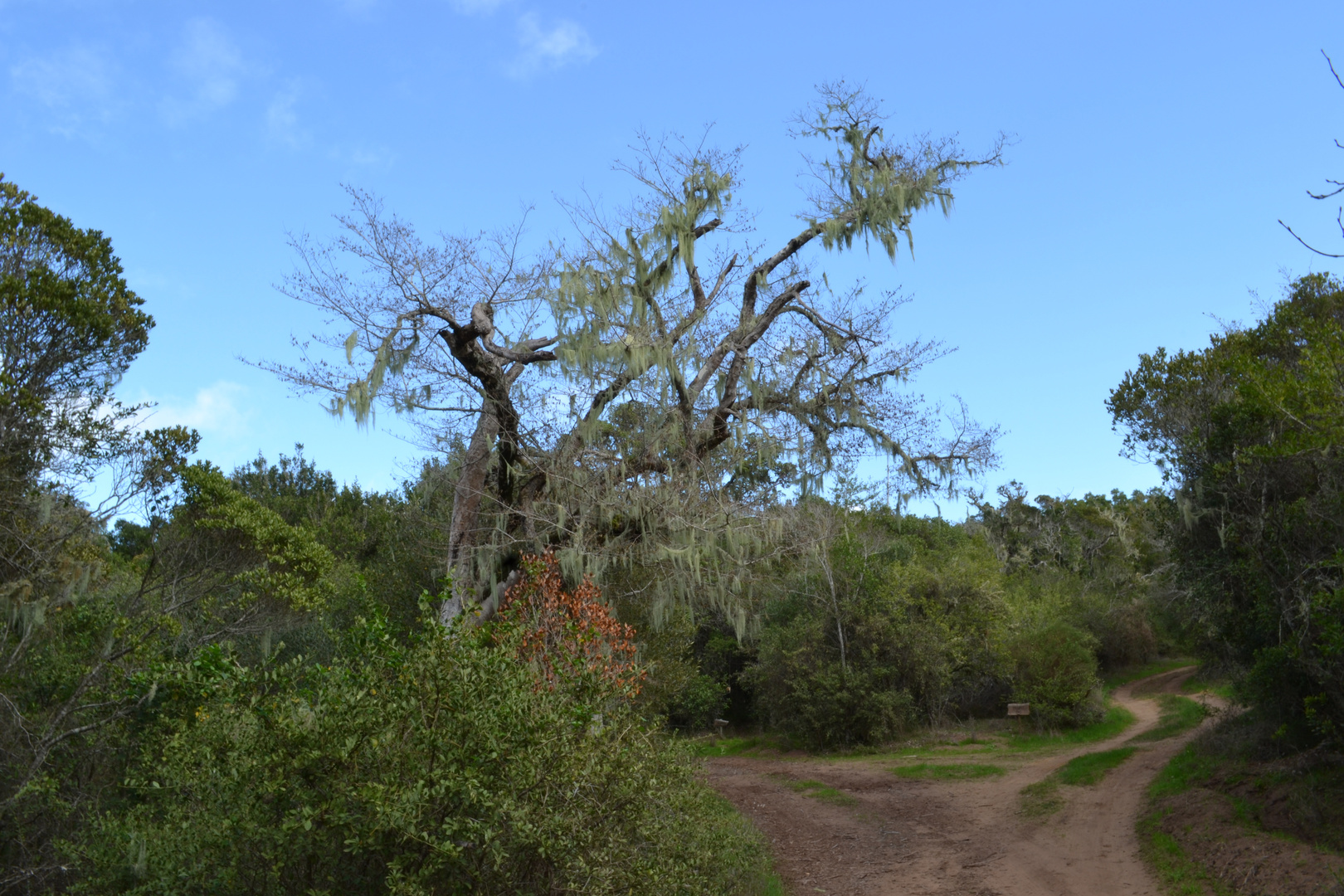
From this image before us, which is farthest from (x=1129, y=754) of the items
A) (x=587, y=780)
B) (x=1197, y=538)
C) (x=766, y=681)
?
(x=587, y=780)

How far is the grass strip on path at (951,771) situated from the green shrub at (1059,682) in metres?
4.78

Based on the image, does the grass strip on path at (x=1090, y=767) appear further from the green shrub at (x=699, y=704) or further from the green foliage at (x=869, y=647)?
the green shrub at (x=699, y=704)

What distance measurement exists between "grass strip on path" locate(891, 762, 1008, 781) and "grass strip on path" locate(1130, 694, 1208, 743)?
377cm

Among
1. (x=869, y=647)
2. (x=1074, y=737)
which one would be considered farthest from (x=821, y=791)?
(x=1074, y=737)

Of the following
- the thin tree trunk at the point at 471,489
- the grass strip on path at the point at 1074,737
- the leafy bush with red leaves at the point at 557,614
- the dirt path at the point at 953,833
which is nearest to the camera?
the leafy bush with red leaves at the point at 557,614

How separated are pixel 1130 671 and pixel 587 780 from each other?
3113 centimetres

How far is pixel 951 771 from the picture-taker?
643 inches

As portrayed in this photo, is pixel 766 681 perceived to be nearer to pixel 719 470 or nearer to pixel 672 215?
pixel 719 470

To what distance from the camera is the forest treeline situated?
16.2ft

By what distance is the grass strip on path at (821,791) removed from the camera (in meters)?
14.1

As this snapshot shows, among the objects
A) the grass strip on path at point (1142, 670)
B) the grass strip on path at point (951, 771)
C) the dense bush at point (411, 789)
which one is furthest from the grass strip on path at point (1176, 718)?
the dense bush at point (411, 789)

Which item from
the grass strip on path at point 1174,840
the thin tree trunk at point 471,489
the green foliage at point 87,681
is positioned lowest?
the grass strip on path at point 1174,840

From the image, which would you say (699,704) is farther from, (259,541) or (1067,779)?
(259,541)

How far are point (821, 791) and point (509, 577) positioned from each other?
22.1ft
